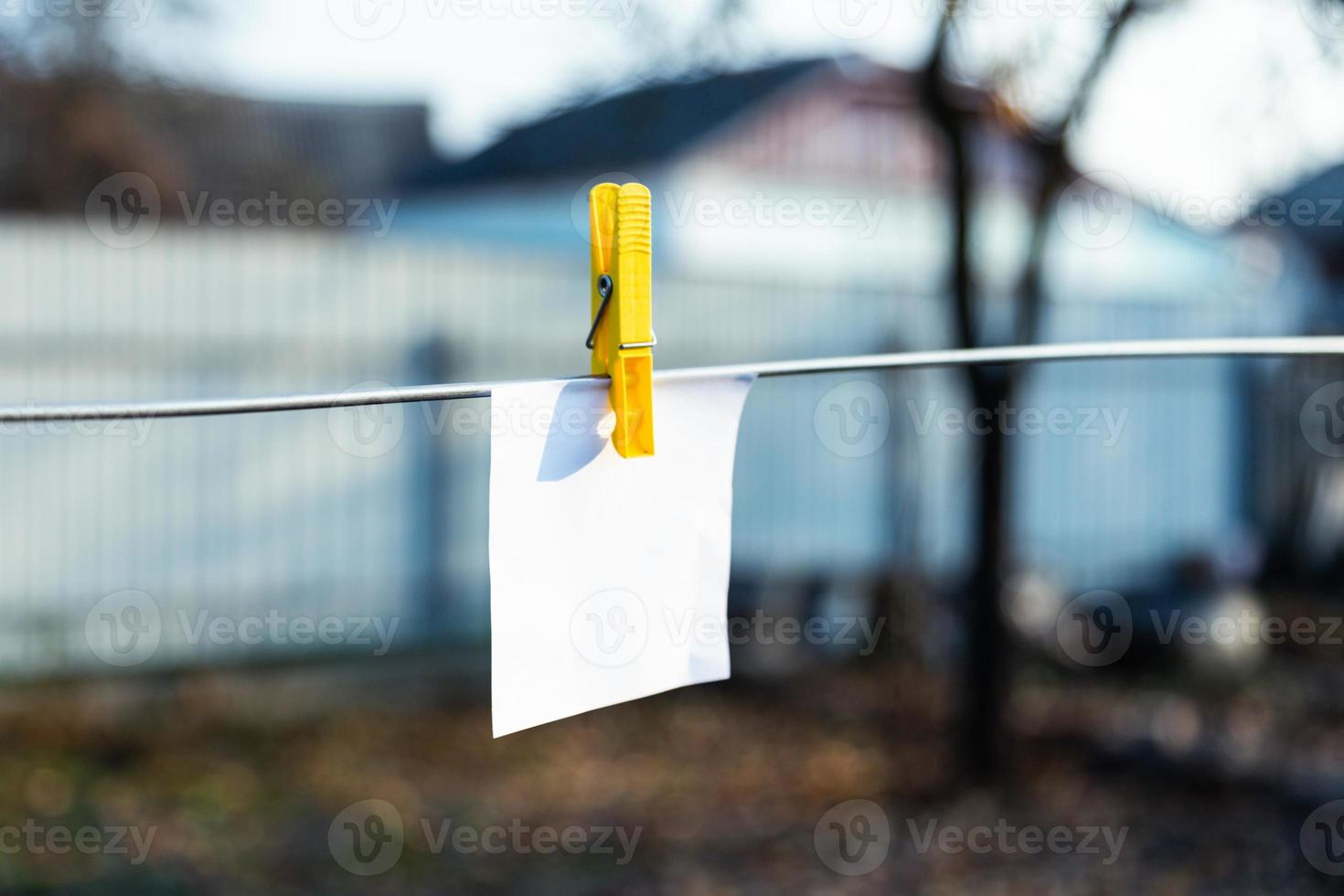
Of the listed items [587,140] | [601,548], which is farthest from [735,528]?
[587,140]

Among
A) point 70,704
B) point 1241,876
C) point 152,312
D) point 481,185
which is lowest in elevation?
point 1241,876

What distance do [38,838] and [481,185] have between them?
50.8 ft

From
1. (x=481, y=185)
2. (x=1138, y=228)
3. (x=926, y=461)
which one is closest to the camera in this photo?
(x=926, y=461)

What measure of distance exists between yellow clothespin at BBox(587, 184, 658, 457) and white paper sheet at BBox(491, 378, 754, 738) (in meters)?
0.04

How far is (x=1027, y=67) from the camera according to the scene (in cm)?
414

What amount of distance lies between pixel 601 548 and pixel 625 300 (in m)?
0.26

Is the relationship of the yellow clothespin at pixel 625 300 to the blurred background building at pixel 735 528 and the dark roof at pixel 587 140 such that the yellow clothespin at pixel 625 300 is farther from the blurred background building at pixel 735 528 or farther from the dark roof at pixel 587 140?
the dark roof at pixel 587 140

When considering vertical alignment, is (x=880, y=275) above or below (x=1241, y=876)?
above

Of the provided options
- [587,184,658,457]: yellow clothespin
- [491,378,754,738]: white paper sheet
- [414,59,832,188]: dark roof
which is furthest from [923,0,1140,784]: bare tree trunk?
[414,59,832,188]: dark roof

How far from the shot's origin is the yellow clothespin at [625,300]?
1082 millimetres

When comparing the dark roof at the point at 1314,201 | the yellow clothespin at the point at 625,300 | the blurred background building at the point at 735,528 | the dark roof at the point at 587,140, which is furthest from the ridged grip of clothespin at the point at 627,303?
the dark roof at the point at 587,140

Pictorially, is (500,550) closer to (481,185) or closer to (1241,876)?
(1241,876)

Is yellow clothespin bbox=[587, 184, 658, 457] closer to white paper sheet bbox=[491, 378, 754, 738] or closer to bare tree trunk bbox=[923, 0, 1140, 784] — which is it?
white paper sheet bbox=[491, 378, 754, 738]

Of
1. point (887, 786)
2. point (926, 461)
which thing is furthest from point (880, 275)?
point (887, 786)
